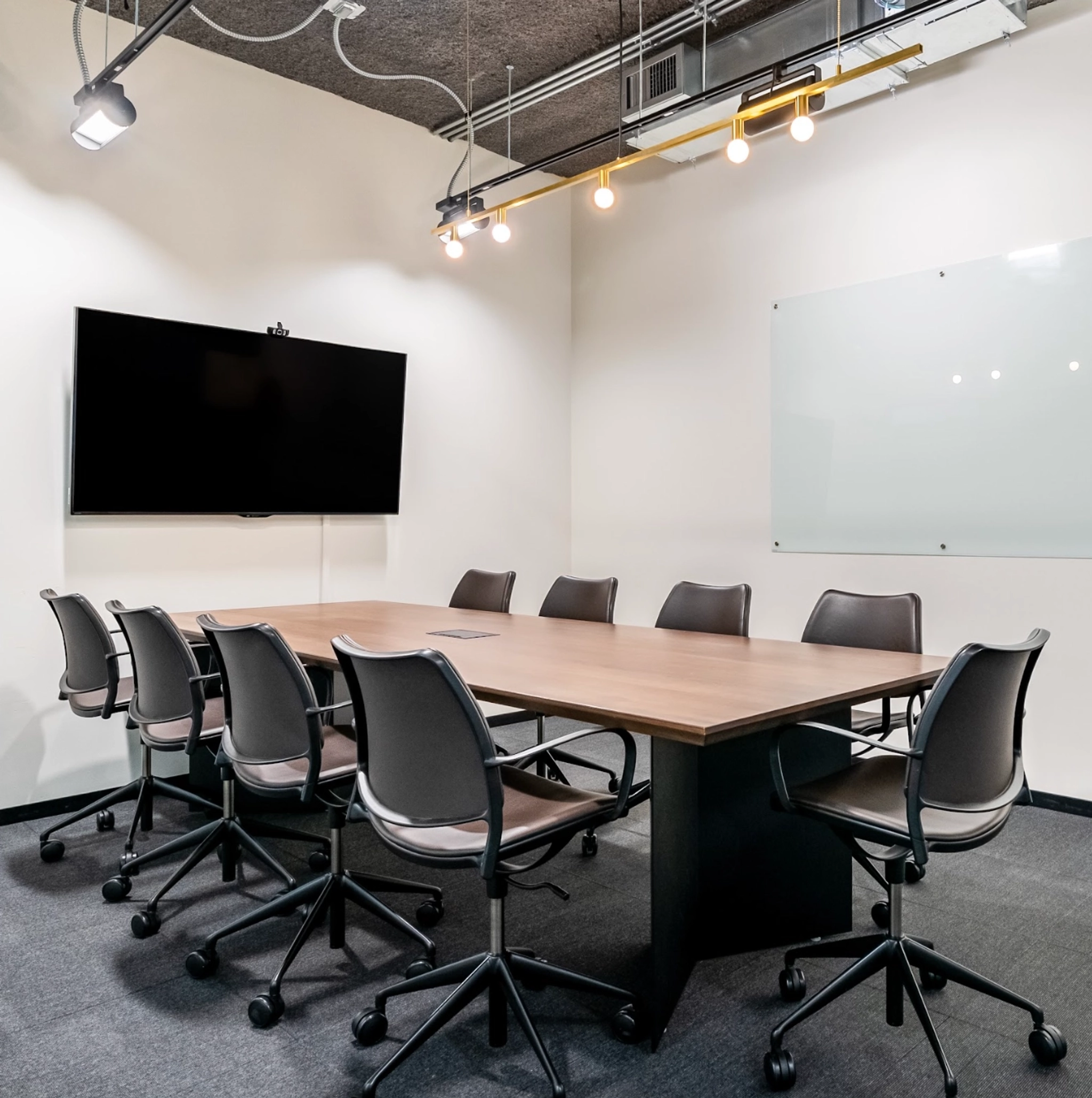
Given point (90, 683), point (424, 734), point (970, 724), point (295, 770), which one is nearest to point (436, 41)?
point (90, 683)

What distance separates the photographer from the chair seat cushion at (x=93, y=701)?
3398 millimetres

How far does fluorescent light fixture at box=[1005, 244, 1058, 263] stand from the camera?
13.1 feet

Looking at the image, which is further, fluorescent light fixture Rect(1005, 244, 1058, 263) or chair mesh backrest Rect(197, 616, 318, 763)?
fluorescent light fixture Rect(1005, 244, 1058, 263)

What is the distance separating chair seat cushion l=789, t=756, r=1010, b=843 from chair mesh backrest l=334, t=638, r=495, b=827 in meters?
0.83

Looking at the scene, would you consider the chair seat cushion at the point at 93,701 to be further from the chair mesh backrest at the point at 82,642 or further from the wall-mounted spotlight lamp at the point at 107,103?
the wall-mounted spotlight lamp at the point at 107,103

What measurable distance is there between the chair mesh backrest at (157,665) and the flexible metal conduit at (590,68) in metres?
3.34

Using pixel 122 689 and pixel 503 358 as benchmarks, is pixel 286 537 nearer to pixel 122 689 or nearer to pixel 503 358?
pixel 122 689

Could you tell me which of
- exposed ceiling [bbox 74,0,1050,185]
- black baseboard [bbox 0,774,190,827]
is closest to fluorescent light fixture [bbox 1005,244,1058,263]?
exposed ceiling [bbox 74,0,1050,185]

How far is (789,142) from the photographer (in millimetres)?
4938

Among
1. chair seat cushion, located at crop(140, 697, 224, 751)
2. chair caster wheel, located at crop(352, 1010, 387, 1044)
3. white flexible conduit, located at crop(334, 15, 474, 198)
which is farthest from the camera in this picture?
white flexible conduit, located at crop(334, 15, 474, 198)

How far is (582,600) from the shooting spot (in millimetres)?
4320

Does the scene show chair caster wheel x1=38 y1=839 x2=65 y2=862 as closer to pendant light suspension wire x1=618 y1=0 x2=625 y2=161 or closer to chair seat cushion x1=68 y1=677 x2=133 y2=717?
chair seat cushion x1=68 y1=677 x2=133 y2=717

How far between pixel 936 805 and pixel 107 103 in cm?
377

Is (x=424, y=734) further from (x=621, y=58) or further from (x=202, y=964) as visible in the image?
(x=621, y=58)
